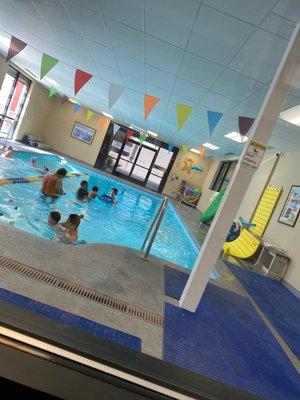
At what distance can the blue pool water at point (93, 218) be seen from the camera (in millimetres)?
6160

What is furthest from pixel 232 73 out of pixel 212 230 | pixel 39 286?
pixel 39 286

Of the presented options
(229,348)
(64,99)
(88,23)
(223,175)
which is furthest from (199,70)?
(64,99)

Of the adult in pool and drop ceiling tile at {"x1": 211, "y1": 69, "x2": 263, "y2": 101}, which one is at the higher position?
drop ceiling tile at {"x1": 211, "y1": 69, "x2": 263, "y2": 101}

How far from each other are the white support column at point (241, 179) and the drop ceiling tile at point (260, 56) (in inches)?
25.2

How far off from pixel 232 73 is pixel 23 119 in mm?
12078

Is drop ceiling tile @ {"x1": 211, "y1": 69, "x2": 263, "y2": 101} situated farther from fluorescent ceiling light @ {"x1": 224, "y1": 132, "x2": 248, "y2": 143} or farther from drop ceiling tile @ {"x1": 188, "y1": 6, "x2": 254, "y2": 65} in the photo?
fluorescent ceiling light @ {"x1": 224, "y1": 132, "x2": 248, "y2": 143}

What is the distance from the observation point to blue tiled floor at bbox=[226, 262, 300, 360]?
3775 millimetres

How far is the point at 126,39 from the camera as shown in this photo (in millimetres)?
5039

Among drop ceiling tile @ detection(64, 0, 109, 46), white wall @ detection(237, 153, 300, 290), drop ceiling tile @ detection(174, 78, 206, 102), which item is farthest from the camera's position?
white wall @ detection(237, 153, 300, 290)

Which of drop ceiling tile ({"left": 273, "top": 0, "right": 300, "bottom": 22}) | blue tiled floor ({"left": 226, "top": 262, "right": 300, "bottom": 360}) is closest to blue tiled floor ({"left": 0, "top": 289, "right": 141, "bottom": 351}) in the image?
blue tiled floor ({"left": 226, "top": 262, "right": 300, "bottom": 360})

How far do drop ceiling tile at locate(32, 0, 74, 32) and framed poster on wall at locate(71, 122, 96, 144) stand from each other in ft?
40.2

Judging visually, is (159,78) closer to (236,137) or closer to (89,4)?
(89,4)

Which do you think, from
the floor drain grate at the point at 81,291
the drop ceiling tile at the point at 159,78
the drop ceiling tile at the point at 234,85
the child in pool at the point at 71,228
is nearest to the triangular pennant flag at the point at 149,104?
the drop ceiling tile at the point at 159,78

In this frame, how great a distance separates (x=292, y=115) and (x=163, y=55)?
7.54ft
